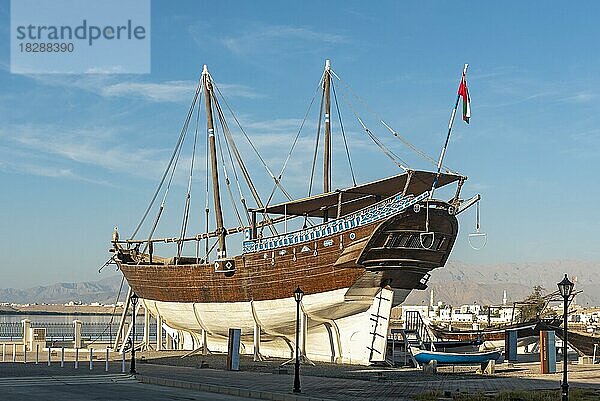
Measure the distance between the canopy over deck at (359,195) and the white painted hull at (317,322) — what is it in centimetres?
463

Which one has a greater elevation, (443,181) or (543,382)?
(443,181)

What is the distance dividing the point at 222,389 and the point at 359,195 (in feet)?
59.1

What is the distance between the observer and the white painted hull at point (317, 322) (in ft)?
129

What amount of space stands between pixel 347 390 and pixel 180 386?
6144 millimetres

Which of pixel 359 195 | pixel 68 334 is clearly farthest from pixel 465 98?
pixel 68 334

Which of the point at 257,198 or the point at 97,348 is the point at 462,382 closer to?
the point at 257,198

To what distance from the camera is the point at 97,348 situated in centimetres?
5922

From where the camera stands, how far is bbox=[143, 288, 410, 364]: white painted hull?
39.3 m

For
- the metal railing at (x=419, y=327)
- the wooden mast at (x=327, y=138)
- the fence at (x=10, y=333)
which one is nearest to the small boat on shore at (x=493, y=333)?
the metal railing at (x=419, y=327)

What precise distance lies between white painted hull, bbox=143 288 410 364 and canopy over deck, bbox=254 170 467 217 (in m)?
4.63

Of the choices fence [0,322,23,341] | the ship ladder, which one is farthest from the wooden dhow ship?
fence [0,322,23,341]

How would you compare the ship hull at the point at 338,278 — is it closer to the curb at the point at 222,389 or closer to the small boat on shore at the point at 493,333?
the curb at the point at 222,389

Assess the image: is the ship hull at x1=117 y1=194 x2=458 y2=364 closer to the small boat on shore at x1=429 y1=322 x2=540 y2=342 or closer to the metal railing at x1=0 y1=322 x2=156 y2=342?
the small boat on shore at x1=429 y1=322 x2=540 y2=342

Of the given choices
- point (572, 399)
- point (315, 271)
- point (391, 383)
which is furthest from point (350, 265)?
point (572, 399)
